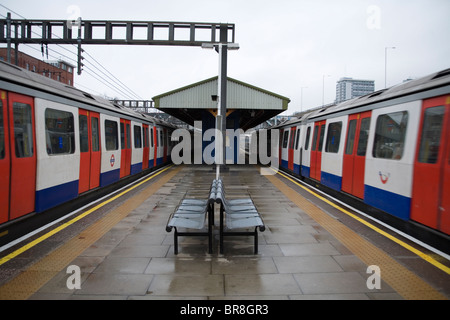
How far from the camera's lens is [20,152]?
194 inches

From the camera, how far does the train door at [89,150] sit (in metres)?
7.35

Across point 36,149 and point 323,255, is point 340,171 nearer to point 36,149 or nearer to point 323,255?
point 323,255

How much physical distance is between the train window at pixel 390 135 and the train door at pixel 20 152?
625cm

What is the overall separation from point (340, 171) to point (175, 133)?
14.6 meters

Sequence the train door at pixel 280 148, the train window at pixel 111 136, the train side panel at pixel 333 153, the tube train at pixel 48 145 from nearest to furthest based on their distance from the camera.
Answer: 1. the tube train at pixel 48 145
2. the train side panel at pixel 333 153
3. the train window at pixel 111 136
4. the train door at pixel 280 148

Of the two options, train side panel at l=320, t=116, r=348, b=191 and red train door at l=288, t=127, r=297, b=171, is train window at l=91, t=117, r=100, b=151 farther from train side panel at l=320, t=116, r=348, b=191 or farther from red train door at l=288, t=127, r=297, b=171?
red train door at l=288, t=127, r=297, b=171

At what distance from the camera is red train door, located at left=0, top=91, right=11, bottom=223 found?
447 cm

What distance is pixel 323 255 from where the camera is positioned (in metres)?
4.52

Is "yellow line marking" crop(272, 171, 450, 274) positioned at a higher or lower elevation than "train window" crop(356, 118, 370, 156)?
lower

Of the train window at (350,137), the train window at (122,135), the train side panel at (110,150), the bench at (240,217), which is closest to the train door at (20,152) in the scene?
the bench at (240,217)

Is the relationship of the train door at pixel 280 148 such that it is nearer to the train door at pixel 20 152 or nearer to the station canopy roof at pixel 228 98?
the station canopy roof at pixel 228 98

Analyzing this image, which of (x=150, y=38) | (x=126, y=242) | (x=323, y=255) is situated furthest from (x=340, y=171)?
(x=150, y=38)

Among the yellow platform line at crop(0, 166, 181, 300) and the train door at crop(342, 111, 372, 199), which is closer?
the yellow platform line at crop(0, 166, 181, 300)

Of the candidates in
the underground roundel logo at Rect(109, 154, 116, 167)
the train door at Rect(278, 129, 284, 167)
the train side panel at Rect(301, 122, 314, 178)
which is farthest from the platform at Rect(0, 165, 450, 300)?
the train door at Rect(278, 129, 284, 167)
